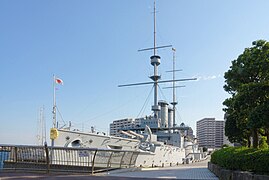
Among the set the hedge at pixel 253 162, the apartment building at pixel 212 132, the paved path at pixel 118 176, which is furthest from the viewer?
the apartment building at pixel 212 132

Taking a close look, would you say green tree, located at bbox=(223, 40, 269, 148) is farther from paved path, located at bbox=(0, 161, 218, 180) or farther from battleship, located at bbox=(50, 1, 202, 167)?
battleship, located at bbox=(50, 1, 202, 167)

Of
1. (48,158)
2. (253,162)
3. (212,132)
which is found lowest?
(212,132)

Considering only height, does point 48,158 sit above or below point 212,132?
above

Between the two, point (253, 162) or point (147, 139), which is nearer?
point (253, 162)

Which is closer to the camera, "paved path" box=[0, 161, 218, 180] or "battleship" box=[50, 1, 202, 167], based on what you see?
"paved path" box=[0, 161, 218, 180]

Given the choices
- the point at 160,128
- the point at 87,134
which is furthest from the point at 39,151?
the point at 160,128

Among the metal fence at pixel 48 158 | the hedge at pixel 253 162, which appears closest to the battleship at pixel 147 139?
the metal fence at pixel 48 158

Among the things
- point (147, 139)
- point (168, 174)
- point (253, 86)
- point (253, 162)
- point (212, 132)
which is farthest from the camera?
point (212, 132)

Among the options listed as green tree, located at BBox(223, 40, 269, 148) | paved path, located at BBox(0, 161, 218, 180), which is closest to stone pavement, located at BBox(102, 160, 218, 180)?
paved path, located at BBox(0, 161, 218, 180)

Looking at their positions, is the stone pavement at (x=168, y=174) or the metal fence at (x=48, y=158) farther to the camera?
the stone pavement at (x=168, y=174)

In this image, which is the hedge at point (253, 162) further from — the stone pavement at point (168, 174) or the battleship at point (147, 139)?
the battleship at point (147, 139)

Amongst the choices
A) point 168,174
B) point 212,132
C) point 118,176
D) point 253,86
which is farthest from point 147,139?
point 212,132

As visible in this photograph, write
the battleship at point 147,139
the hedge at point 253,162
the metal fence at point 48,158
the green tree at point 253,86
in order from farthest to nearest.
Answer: the battleship at point 147,139, the metal fence at point 48,158, the green tree at point 253,86, the hedge at point 253,162

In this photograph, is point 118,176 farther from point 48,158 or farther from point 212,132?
point 212,132
